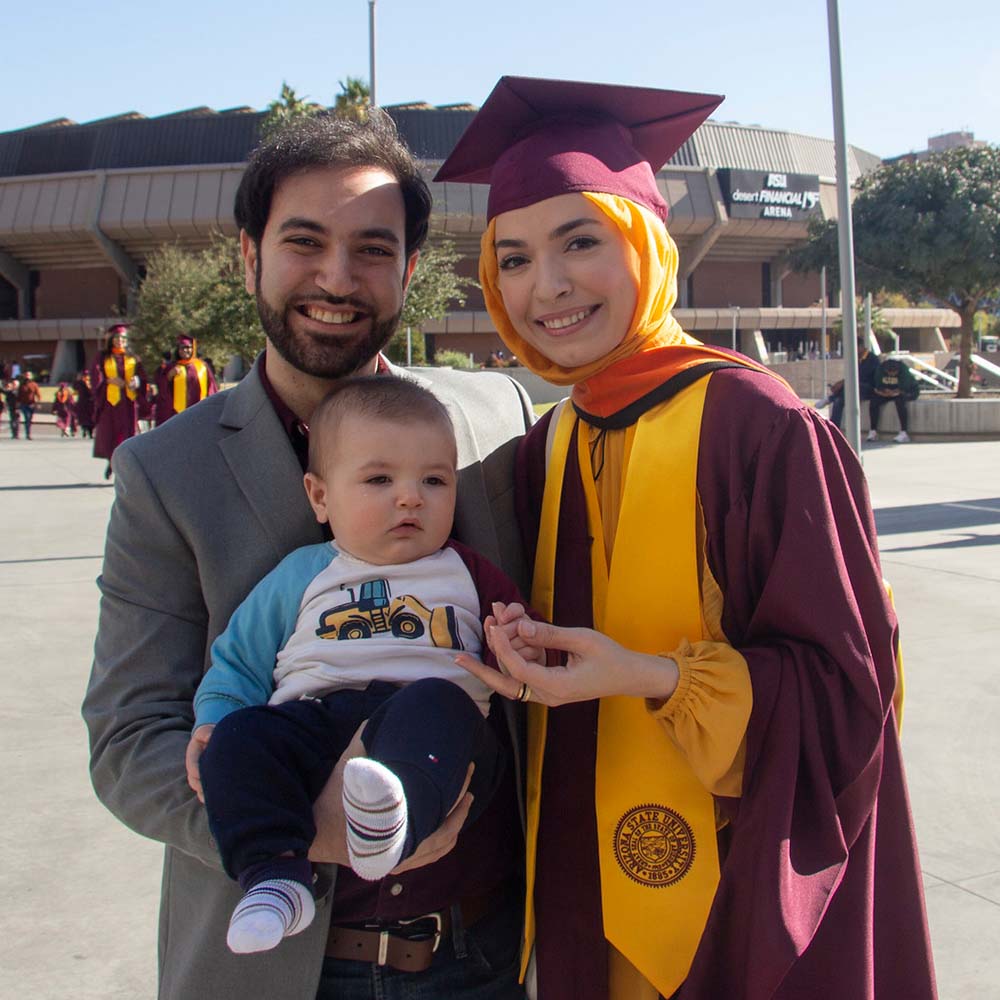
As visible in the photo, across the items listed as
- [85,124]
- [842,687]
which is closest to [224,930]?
[842,687]

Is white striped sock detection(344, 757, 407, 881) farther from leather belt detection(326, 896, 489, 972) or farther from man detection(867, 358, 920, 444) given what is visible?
man detection(867, 358, 920, 444)

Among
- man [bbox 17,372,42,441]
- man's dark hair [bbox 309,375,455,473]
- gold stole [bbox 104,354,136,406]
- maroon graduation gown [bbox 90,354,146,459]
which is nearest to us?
man's dark hair [bbox 309,375,455,473]

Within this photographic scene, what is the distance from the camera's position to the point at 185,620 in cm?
203

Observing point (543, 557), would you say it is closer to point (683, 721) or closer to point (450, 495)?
point (450, 495)

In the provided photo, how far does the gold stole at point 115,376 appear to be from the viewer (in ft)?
51.3

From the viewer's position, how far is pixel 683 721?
5.90ft

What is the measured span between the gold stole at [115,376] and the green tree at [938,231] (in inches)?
671

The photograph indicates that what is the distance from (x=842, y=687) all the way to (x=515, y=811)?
748 millimetres

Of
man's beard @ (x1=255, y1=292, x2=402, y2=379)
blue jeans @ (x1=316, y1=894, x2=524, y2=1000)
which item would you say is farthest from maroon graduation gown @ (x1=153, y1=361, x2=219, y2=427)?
blue jeans @ (x1=316, y1=894, x2=524, y2=1000)

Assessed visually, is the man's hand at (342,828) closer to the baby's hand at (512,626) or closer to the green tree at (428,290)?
the baby's hand at (512,626)

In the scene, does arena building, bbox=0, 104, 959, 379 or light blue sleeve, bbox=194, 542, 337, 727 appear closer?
light blue sleeve, bbox=194, 542, 337, 727

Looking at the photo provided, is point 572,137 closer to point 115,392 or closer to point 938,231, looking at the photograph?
point 115,392

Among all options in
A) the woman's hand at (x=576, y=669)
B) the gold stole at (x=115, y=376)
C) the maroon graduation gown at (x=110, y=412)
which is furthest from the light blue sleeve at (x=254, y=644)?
the gold stole at (x=115, y=376)

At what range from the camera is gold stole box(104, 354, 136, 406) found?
15.6 m
